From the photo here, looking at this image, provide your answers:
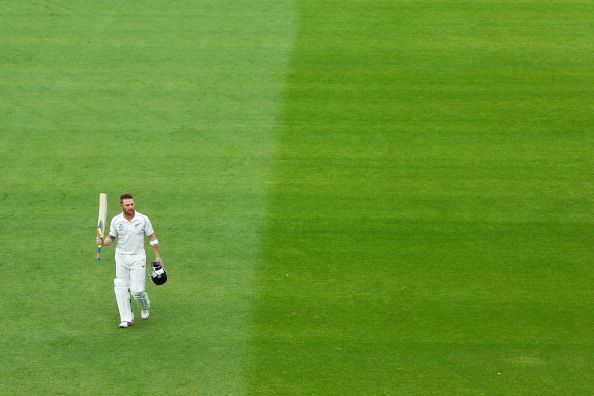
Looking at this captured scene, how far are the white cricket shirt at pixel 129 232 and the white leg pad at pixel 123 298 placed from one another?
394 millimetres

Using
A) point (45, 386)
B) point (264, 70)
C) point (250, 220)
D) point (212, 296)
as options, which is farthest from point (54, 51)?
point (45, 386)

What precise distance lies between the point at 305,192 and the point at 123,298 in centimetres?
430

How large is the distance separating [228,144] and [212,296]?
4.30m

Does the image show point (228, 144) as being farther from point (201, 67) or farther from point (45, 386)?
point (45, 386)

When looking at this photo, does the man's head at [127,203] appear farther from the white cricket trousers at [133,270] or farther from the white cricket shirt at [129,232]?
the white cricket trousers at [133,270]

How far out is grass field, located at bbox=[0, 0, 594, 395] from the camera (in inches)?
487

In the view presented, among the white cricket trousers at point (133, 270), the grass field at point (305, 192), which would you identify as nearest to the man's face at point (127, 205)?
the white cricket trousers at point (133, 270)

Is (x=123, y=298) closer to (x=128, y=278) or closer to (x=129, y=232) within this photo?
(x=128, y=278)

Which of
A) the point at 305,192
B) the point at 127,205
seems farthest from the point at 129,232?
the point at 305,192

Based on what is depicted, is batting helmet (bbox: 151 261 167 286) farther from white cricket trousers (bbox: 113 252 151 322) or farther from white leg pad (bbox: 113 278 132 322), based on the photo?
white leg pad (bbox: 113 278 132 322)

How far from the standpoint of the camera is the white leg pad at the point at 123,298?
497 inches

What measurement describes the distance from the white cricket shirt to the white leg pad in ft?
1.29

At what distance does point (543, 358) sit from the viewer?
12.4 m

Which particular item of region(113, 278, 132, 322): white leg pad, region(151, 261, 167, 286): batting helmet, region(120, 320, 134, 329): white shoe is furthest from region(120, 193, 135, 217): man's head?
region(120, 320, 134, 329): white shoe
